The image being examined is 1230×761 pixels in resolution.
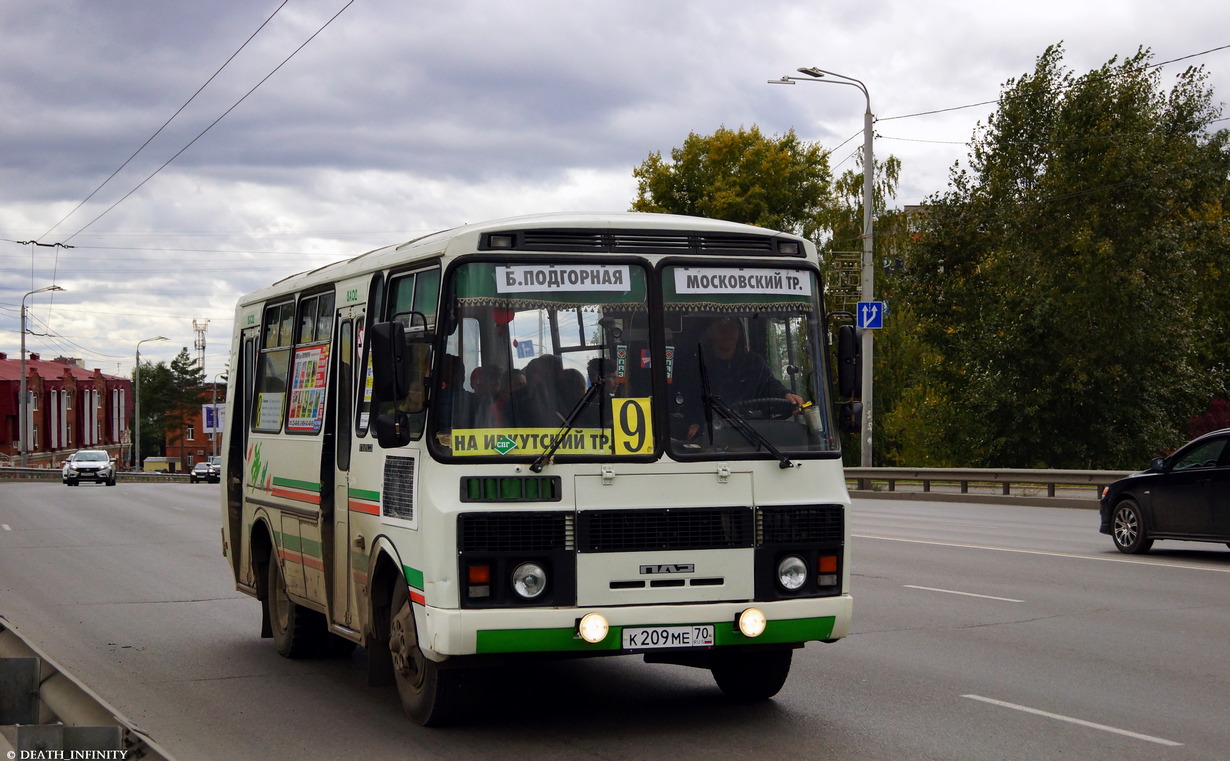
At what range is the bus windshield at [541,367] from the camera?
6887 millimetres

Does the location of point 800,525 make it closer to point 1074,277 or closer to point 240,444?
point 240,444

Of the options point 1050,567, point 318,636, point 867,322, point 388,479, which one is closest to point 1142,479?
point 1050,567

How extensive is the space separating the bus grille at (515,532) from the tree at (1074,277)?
34658mm

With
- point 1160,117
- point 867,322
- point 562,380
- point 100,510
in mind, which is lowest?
point 100,510

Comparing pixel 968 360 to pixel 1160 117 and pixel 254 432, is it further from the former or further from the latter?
pixel 254 432

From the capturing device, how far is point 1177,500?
1644 centimetres

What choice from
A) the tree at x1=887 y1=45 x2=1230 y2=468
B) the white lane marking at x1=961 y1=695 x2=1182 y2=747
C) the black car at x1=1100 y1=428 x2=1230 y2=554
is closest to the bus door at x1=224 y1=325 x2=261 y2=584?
the white lane marking at x1=961 y1=695 x2=1182 y2=747

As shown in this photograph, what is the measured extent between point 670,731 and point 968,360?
3584cm

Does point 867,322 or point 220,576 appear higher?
point 867,322

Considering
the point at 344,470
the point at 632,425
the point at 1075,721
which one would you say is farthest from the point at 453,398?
the point at 1075,721

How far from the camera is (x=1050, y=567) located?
15406mm

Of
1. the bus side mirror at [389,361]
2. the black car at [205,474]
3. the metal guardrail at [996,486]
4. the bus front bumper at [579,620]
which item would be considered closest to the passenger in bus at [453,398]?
the bus side mirror at [389,361]

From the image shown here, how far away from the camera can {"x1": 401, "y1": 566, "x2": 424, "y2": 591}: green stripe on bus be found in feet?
22.7

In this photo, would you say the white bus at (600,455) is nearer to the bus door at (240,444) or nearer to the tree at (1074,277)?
the bus door at (240,444)
